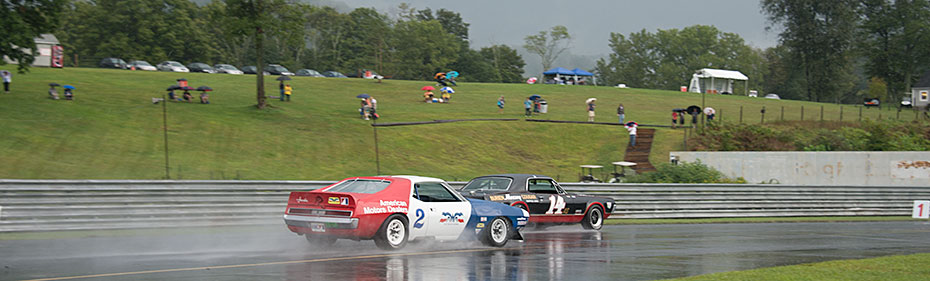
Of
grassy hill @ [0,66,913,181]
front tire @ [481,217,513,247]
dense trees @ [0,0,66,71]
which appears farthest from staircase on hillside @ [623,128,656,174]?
dense trees @ [0,0,66,71]

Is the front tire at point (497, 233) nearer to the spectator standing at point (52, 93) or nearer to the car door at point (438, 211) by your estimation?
the car door at point (438, 211)

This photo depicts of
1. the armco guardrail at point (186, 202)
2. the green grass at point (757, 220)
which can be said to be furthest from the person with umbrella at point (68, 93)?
the green grass at point (757, 220)

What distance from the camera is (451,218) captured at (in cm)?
1325

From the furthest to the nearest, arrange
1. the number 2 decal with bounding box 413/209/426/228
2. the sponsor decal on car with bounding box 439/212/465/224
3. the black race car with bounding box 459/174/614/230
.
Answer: the black race car with bounding box 459/174/614/230 → the sponsor decal on car with bounding box 439/212/465/224 → the number 2 decal with bounding box 413/209/426/228

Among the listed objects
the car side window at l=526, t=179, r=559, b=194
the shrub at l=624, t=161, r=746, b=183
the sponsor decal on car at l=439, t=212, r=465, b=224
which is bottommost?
the shrub at l=624, t=161, r=746, b=183

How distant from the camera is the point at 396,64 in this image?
410 feet

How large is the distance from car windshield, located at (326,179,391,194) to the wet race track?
39.2 inches

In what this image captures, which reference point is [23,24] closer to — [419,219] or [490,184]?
[490,184]

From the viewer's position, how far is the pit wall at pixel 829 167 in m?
31.9

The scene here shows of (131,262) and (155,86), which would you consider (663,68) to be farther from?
(131,262)

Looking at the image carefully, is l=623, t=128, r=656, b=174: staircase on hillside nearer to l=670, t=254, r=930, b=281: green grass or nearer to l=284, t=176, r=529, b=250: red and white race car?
l=284, t=176, r=529, b=250: red and white race car

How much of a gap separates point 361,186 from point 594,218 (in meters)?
8.86

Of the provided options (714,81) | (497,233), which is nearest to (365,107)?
(497,233)

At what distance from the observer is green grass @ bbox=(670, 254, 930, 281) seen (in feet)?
32.4
